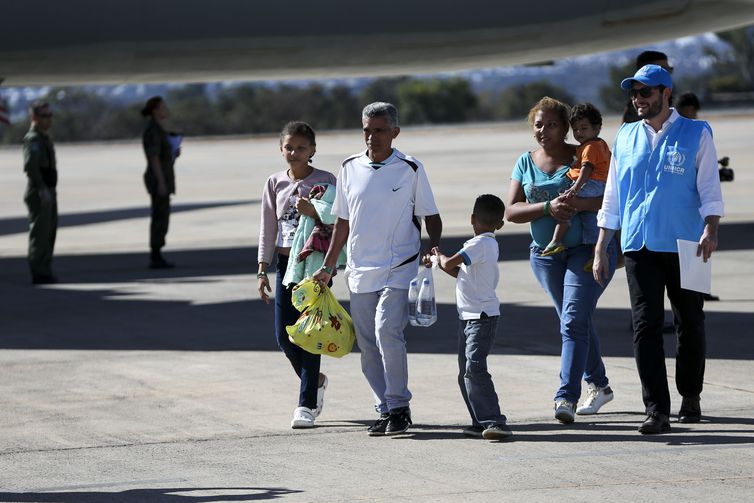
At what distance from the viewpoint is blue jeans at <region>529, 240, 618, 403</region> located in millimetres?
8227

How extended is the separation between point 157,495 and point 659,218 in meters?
3.19

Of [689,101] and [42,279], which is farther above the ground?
[689,101]

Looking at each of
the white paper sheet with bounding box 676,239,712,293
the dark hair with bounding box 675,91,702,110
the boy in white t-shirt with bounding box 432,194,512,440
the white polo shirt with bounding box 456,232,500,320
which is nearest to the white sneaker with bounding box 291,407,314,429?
the boy in white t-shirt with bounding box 432,194,512,440

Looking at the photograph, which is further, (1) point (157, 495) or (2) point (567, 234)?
(2) point (567, 234)

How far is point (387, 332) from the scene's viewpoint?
7891mm

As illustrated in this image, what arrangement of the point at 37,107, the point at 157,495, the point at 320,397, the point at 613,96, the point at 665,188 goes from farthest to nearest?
the point at 613,96 < the point at 37,107 < the point at 320,397 < the point at 665,188 < the point at 157,495

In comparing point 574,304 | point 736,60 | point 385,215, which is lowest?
point 574,304

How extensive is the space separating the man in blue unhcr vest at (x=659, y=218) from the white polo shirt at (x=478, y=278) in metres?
0.64

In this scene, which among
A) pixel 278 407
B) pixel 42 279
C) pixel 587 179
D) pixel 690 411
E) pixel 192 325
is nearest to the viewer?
pixel 690 411

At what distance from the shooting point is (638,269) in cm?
793

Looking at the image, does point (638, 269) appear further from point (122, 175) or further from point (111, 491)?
point (122, 175)

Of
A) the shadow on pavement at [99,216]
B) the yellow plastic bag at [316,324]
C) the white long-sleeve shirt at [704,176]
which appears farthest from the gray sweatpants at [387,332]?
the shadow on pavement at [99,216]

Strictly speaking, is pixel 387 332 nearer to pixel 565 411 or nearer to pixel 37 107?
pixel 565 411

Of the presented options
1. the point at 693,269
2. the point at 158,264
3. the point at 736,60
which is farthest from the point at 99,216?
the point at 736,60
